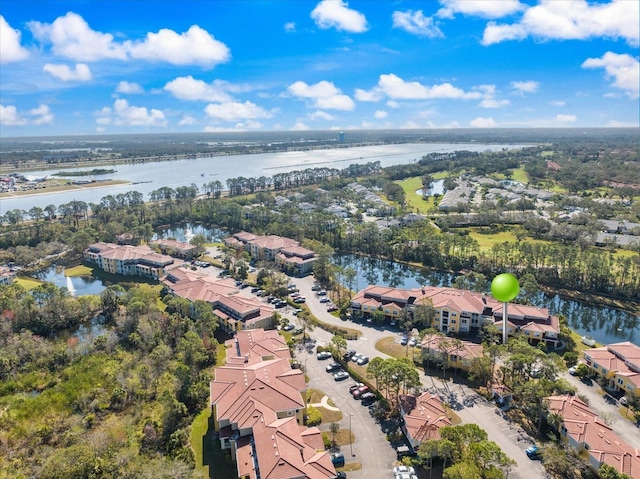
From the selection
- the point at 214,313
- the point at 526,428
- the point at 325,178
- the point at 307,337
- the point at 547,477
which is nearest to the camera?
the point at 547,477

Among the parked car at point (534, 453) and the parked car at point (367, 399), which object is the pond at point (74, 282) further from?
the parked car at point (534, 453)

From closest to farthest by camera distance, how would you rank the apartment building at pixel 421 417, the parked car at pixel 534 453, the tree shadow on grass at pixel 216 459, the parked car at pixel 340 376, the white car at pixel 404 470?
the white car at pixel 404 470
the tree shadow on grass at pixel 216 459
the parked car at pixel 534 453
the apartment building at pixel 421 417
the parked car at pixel 340 376

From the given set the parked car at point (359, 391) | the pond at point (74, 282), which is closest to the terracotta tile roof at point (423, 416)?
the parked car at point (359, 391)

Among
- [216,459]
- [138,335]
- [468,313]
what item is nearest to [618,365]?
[468,313]

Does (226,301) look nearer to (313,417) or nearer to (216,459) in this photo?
(313,417)

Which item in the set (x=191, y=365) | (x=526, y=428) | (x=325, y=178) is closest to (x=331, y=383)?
(x=191, y=365)

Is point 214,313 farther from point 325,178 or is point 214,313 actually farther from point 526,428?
point 325,178
